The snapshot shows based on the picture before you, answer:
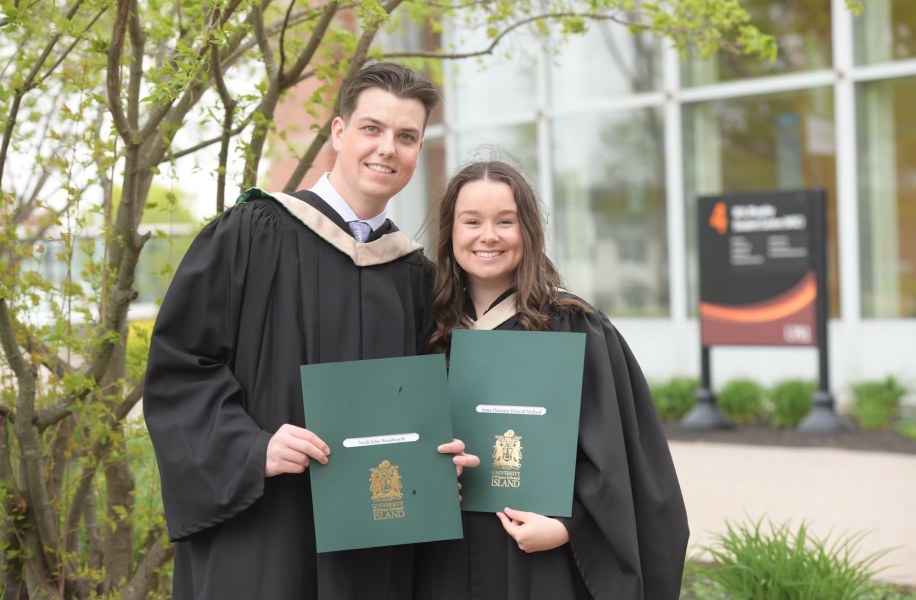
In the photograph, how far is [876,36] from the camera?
28.8 ft

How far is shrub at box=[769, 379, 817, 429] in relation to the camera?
8102mm

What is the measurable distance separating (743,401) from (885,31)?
349 centimetres

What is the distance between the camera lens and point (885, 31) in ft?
28.7

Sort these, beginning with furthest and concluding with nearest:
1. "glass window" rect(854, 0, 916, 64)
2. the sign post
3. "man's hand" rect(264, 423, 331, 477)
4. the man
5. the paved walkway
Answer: "glass window" rect(854, 0, 916, 64), the sign post, the paved walkway, the man, "man's hand" rect(264, 423, 331, 477)

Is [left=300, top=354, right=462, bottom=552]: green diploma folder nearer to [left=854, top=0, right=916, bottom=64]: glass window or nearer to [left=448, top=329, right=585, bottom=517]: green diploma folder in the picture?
[left=448, top=329, right=585, bottom=517]: green diploma folder

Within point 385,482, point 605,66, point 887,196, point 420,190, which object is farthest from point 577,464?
point 420,190

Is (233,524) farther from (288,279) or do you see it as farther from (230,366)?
(288,279)

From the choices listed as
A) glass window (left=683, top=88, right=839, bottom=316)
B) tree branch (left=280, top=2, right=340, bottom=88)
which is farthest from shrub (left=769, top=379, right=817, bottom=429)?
tree branch (left=280, top=2, right=340, bottom=88)

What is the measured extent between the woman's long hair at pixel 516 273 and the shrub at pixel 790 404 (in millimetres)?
6095

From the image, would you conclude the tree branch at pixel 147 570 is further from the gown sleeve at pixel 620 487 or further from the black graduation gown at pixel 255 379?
the gown sleeve at pixel 620 487

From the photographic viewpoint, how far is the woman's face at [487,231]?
2.46 m

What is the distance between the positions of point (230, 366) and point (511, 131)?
8.99 m

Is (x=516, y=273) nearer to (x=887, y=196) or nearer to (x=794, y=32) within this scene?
(x=887, y=196)

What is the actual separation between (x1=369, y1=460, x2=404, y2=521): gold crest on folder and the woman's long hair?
0.46 meters
